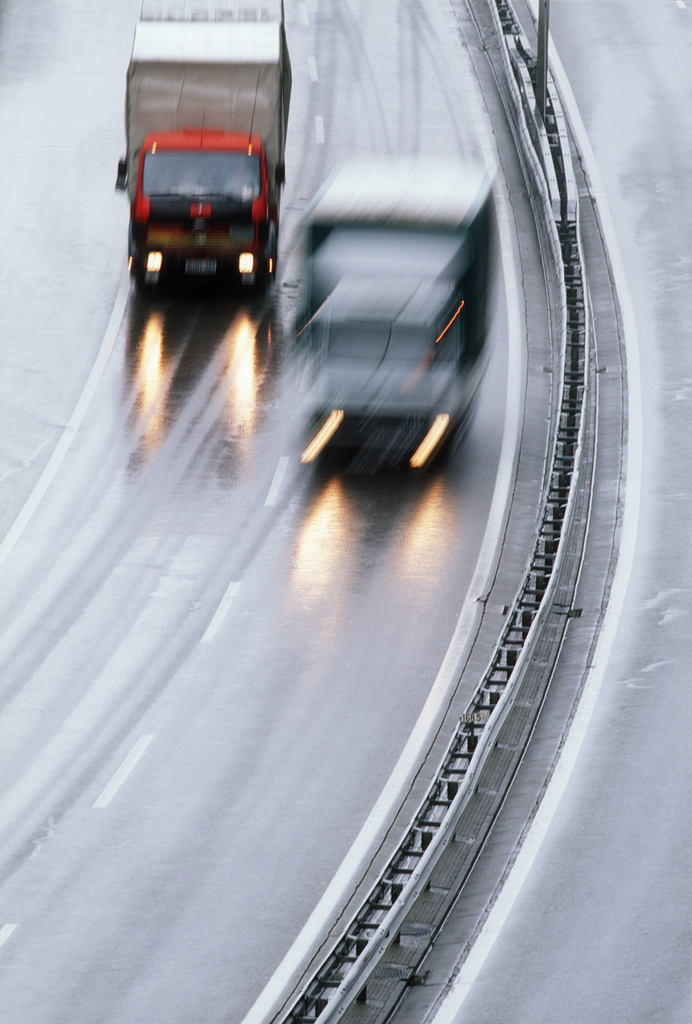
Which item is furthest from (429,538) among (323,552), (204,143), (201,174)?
(204,143)

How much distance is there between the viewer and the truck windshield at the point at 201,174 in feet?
95.7

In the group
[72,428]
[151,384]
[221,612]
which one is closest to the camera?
[221,612]

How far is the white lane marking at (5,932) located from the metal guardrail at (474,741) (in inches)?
120

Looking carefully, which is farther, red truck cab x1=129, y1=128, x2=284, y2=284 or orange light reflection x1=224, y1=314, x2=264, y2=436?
red truck cab x1=129, y1=128, x2=284, y2=284

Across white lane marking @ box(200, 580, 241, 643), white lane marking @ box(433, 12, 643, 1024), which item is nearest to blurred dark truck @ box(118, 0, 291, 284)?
white lane marking @ box(433, 12, 643, 1024)

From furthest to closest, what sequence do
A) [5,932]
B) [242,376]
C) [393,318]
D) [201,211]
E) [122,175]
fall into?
[122,175] → [201,211] → [242,376] → [393,318] → [5,932]

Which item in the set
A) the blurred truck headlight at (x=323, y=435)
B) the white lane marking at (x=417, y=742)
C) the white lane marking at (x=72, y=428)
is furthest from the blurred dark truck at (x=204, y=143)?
the blurred truck headlight at (x=323, y=435)

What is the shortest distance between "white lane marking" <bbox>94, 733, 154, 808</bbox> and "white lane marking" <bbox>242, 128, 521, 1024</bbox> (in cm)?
260

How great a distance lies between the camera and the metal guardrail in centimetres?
1362

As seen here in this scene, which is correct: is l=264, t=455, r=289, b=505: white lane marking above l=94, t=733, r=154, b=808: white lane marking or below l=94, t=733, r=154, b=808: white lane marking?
above

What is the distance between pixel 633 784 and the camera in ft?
57.3

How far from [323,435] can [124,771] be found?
817cm

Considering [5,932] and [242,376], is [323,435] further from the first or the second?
[5,932]

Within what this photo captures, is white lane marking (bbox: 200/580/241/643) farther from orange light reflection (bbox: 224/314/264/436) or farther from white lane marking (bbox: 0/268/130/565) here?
orange light reflection (bbox: 224/314/264/436)
